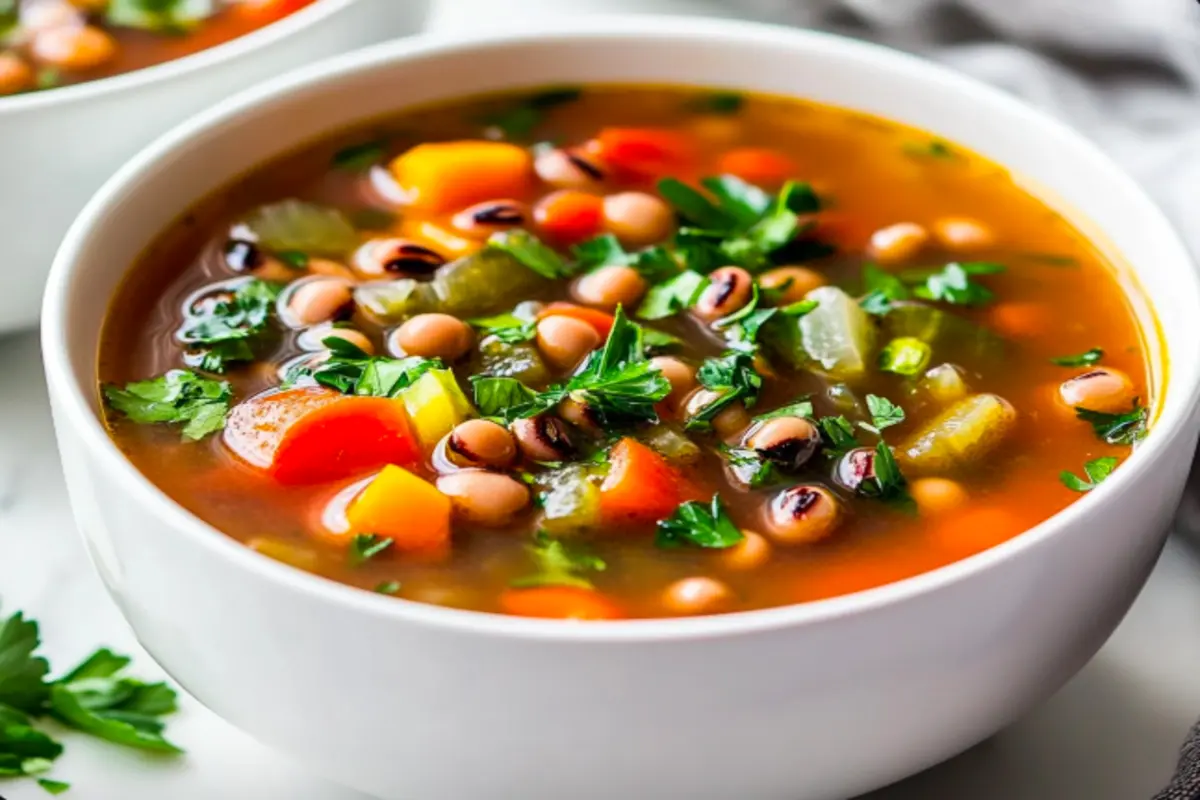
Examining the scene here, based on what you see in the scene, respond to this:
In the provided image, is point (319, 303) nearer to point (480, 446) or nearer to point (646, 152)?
point (480, 446)

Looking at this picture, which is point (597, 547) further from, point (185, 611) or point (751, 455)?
point (185, 611)

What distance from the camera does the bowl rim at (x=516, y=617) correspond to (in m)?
1.49

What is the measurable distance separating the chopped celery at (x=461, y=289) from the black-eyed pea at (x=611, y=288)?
0.22ft

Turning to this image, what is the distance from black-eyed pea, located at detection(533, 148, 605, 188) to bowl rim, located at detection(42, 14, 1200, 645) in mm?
233

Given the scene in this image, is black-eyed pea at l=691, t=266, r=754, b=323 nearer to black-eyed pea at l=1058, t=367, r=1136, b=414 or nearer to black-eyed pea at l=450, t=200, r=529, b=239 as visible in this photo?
black-eyed pea at l=450, t=200, r=529, b=239

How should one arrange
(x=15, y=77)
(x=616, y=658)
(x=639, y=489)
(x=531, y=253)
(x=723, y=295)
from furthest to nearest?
(x=15, y=77)
(x=531, y=253)
(x=723, y=295)
(x=639, y=489)
(x=616, y=658)

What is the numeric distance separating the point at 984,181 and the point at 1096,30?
89 cm

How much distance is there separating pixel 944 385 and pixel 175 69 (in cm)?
120

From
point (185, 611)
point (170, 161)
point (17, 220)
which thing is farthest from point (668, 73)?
A: point (185, 611)

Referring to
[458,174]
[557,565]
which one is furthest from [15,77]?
[557,565]

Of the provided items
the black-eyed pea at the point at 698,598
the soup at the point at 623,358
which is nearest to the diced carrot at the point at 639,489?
the soup at the point at 623,358

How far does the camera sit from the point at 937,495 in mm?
1878

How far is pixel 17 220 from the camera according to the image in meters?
2.46

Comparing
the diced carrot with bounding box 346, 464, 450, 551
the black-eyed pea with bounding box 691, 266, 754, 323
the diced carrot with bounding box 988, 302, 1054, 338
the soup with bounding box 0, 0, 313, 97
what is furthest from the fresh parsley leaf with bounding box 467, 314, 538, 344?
the soup with bounding box 0, 0, 313, 97
